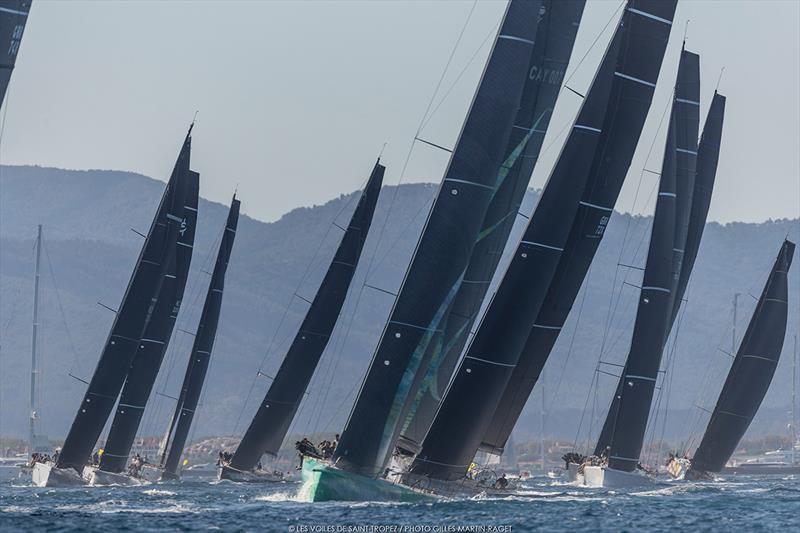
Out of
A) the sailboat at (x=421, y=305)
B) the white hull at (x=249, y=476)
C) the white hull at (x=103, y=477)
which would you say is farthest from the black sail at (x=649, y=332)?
the white hull at (x=103, y=477)

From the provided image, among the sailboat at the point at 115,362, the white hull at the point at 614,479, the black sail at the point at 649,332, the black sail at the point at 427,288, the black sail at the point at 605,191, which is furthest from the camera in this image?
the sailboat at the point at 115,362

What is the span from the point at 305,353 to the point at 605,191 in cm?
2109

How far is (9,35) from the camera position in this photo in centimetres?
2998

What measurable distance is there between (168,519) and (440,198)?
975 cm

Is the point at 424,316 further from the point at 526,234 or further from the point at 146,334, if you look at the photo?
the point at 146,334

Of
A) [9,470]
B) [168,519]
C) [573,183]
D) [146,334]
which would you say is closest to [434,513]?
[168,519]

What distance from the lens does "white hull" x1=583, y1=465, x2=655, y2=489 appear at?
177ft

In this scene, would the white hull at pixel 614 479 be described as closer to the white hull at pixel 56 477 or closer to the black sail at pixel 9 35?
the white hull at pixel 56 477

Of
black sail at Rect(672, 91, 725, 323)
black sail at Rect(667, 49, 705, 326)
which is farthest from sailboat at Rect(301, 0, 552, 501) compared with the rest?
black sail at Rect(672, 91, 725, 323)

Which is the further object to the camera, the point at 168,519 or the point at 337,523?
the point at 168,519

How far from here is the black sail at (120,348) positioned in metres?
56.2

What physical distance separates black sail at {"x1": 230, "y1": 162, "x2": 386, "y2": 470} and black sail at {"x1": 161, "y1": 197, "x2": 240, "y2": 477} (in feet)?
13.4

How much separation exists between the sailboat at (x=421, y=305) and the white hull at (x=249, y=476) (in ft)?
87.7

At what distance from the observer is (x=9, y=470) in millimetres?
78375
